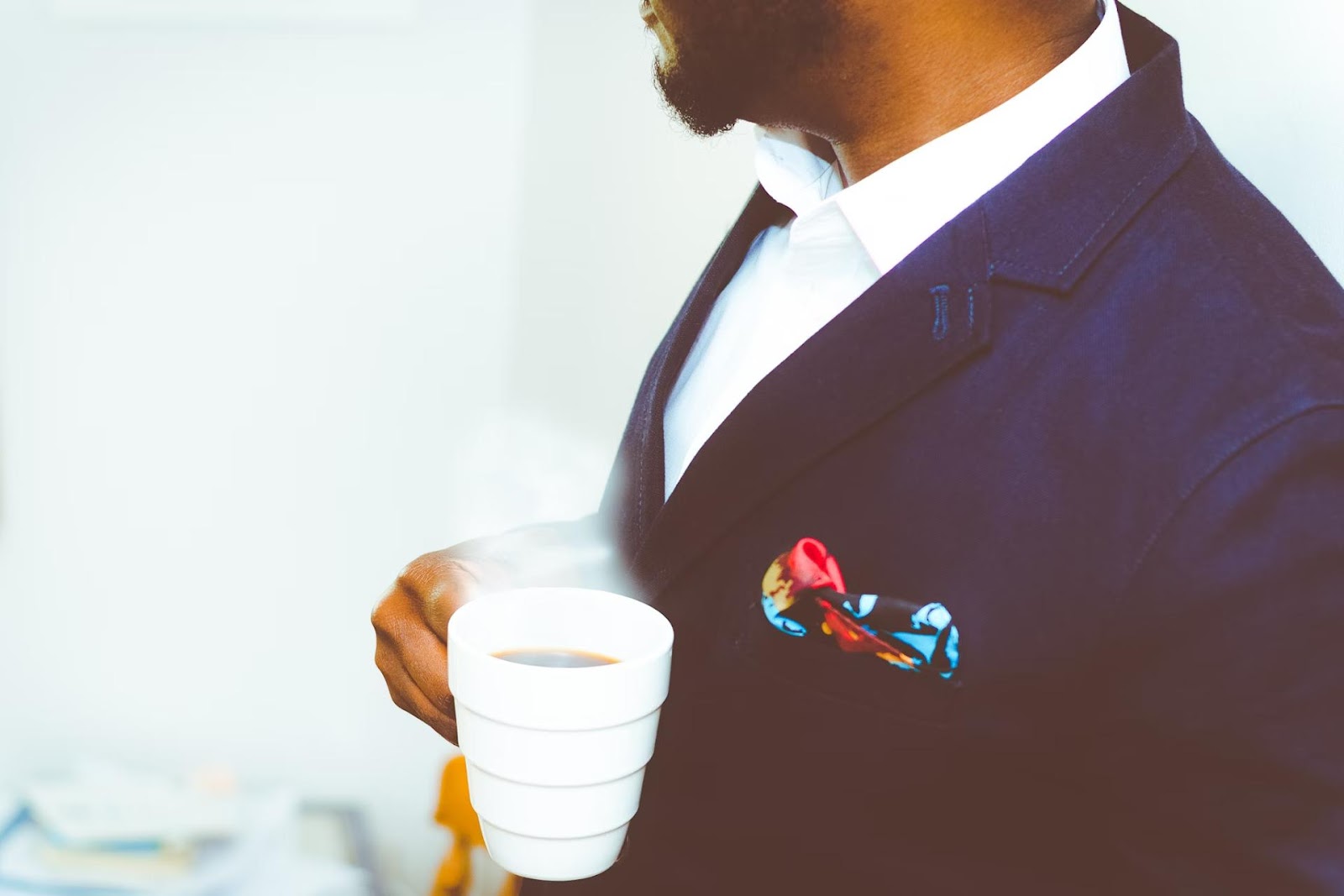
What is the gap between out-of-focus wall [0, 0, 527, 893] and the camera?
1.72 m

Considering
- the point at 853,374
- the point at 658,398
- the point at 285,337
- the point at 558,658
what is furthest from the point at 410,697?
the point at 285,337

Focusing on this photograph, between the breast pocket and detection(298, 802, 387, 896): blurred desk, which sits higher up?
the breast pocket

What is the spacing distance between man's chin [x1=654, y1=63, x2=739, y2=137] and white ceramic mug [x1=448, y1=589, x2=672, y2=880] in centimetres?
42

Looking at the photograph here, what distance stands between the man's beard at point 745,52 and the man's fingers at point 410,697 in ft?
1.64

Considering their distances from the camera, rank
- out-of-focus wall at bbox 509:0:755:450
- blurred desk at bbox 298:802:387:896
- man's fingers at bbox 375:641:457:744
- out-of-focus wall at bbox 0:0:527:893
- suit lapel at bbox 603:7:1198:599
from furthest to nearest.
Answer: blurred desk at bbox 298:802:387:896
out-of-focus wall at bbox 0:0:527:893
out-of-focus wall at bbox 509:0:755:450
man's fingers at bbox 375:641:457:744
suit lapel at bbox 603:7:1198:599

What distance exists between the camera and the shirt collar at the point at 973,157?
629 mm

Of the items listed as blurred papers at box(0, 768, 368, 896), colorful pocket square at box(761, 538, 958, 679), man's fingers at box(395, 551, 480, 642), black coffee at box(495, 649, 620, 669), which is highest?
colorful pocket square at box(761, 538, 958, 679)

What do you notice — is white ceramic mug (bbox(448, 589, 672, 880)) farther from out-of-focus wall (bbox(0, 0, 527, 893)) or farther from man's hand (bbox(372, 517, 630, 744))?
out-of-focus wall (bbox(0, 0, 527, 893))

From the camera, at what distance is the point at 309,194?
1.75m

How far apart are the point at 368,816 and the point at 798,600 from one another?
173 centimetres

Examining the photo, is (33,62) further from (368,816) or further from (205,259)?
(368,816)

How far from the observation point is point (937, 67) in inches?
26.4

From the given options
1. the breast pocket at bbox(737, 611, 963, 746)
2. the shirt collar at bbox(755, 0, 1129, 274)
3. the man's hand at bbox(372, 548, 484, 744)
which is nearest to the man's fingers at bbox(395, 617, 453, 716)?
the man's hand at bbox(372, 548, 484, 744)

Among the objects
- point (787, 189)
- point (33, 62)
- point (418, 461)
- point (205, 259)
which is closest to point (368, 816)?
point (418, 461)
